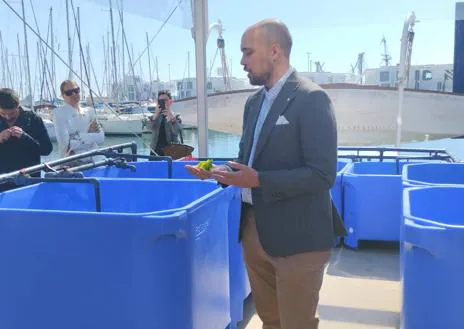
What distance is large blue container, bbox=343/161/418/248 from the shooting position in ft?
15.8

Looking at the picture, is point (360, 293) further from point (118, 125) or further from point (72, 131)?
point (118, 125)

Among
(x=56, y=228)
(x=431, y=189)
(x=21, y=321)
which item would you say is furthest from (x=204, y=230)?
(x=431, y=189)

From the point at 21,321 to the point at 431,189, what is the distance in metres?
2.53

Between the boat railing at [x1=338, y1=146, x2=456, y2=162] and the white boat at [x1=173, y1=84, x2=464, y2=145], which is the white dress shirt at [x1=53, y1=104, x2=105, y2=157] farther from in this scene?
the boat railing at [x1=338, y1=146, x2=456, y2=162]

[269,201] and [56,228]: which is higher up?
[269,201]

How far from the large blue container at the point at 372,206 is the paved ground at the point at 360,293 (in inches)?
7.6

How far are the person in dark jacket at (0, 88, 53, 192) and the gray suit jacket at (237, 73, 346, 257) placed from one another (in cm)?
285

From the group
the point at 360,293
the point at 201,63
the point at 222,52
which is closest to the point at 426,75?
the point at 222,52

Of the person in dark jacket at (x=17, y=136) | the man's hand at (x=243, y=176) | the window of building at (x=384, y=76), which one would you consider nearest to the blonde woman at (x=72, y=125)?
the person in dark jacket at (x=17, y=136)

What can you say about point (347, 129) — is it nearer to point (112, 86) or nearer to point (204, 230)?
point (204, 230)

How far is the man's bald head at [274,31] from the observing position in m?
1.98

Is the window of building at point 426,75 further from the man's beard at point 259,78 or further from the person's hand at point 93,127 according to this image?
the man's beard at point 259,78

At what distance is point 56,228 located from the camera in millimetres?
2275

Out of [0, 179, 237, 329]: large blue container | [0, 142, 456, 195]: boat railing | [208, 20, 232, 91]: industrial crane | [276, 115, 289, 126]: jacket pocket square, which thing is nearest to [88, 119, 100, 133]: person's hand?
[0, 142, 456, 195]: boat railing
